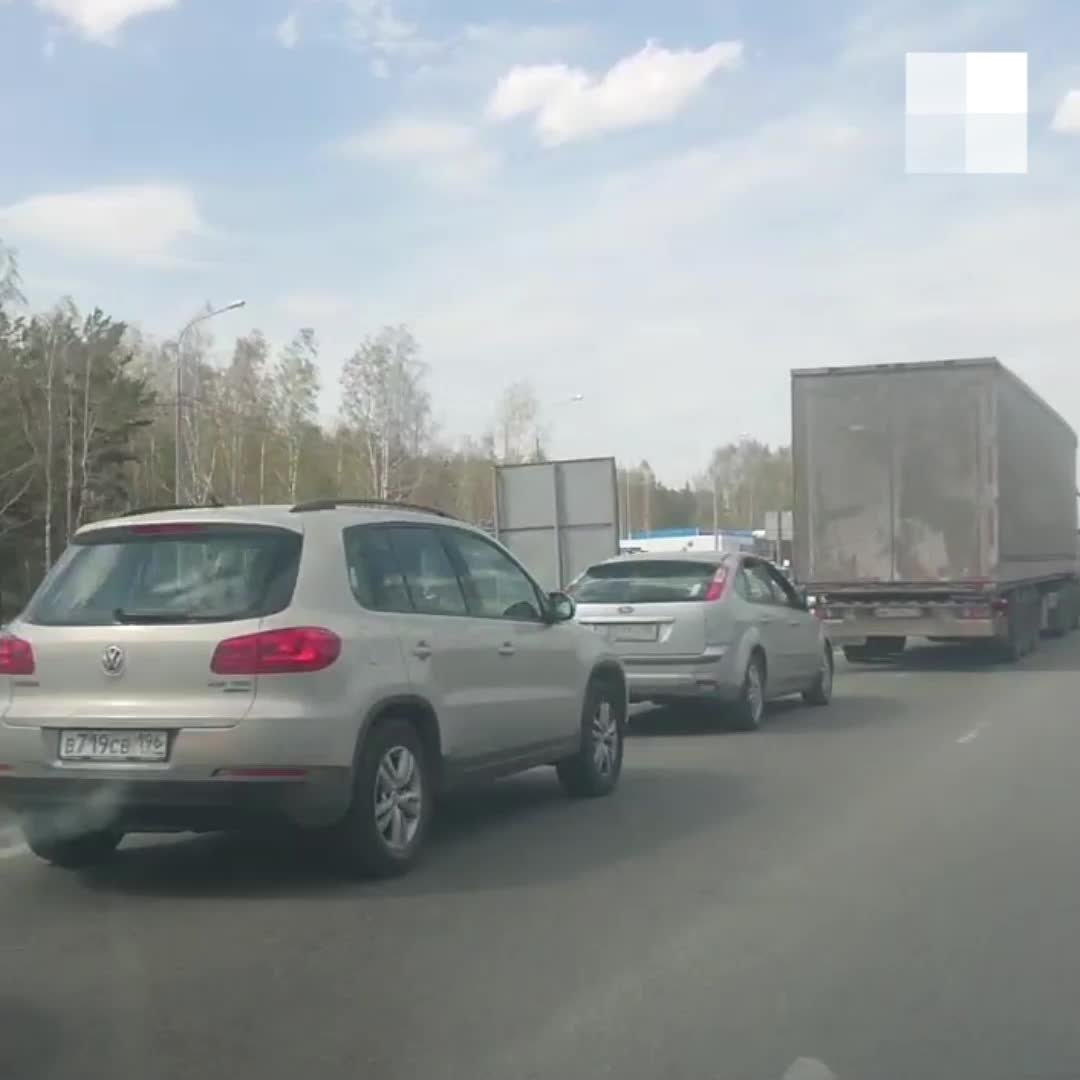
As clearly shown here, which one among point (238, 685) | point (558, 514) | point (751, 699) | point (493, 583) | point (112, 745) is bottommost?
point (751, 699)

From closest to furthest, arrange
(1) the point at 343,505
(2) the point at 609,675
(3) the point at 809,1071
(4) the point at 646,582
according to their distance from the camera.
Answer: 1. (3) the point at 809,1071
2. (1) the point at 343,505
3. (2) the point at 609,675
4. (4) the point at 646,582

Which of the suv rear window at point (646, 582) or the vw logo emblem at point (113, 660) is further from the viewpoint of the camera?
the suv rear window at point (646, 582)

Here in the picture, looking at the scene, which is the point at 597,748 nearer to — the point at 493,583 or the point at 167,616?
the point at 493,583

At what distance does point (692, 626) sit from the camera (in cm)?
1391

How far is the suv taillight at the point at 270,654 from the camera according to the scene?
7.27m

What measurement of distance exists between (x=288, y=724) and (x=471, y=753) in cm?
155

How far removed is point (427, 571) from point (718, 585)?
6169mm

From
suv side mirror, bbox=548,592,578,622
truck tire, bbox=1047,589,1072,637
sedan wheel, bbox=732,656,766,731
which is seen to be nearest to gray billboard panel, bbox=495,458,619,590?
truck tire, bbox=1047,589,1072,637

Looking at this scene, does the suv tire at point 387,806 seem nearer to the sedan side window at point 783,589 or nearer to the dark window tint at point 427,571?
the dark window tint at point 427,571

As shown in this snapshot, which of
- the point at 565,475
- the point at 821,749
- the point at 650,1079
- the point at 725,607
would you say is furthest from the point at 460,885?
the point at 565,475

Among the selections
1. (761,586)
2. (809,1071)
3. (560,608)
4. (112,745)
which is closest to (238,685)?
(112,745)

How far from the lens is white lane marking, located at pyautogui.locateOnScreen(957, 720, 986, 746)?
13.6m

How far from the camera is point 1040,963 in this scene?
628 centimetres

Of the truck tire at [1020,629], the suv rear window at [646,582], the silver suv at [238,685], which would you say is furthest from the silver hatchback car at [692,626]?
the truck tire at [1020,629]
